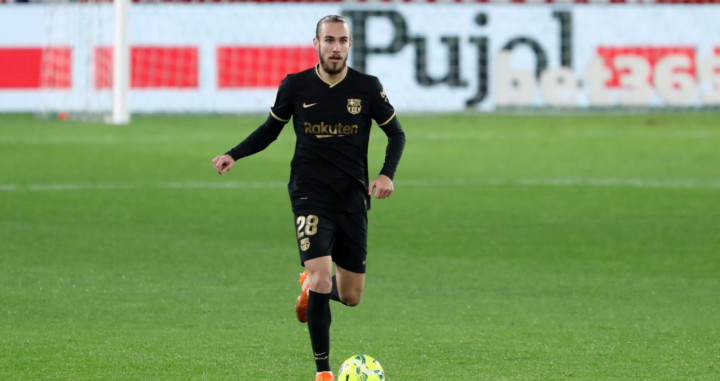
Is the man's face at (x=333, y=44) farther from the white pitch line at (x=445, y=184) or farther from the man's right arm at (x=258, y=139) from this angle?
the white pitch line at (x=445, y=184)

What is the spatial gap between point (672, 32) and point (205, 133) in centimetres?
1136

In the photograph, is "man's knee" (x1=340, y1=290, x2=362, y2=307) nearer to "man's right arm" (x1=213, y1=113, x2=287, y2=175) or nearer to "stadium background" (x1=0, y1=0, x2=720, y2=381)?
"stadium background" (x1=0, y1=0, x2=720, y2=381)

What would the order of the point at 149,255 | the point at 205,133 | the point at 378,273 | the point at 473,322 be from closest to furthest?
1. the point at 473,322
2. the point at 378,273
3. the point at 149,255
4. the point at 205,133

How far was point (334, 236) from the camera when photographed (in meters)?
6.64

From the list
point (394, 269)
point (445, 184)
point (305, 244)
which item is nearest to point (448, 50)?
point (445, 184)

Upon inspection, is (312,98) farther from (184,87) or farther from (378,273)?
(184,87)

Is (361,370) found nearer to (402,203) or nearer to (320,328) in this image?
(320,328)

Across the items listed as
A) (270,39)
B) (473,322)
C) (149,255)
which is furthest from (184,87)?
(473,322)

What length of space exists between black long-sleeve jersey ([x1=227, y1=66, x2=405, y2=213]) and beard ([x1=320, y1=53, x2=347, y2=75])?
8cm

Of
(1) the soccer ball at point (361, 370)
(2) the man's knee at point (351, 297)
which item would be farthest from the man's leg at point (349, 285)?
(1) the soccer ball at point (361, 370)

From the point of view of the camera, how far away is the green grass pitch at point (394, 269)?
701 centimetres

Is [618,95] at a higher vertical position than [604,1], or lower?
lower

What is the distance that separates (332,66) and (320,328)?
1339mm

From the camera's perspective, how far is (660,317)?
26.8ft
